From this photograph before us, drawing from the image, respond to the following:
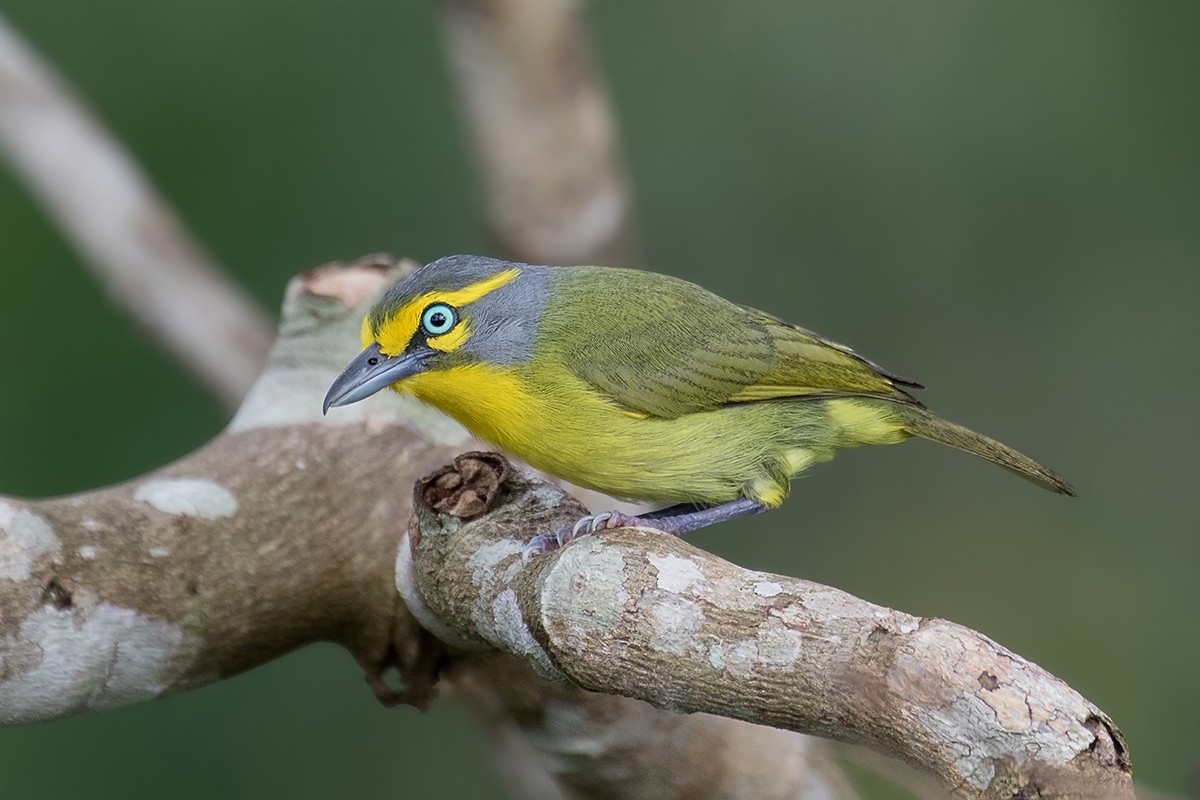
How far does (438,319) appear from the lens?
3471mm

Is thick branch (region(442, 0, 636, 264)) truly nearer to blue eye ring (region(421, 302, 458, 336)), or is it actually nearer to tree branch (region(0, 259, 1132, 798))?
tree branch (region(0, 259, 1132, 798))

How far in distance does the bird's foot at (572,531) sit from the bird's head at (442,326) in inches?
25.3

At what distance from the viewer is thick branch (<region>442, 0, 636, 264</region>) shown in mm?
5000

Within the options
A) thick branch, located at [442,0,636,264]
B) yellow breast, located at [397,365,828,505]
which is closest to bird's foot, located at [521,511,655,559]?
yellow breast, located at [397,365,828,505]

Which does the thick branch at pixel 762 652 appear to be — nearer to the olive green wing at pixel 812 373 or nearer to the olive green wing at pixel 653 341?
the olive green wing at pixel 653 341

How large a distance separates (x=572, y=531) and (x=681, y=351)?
0.78m

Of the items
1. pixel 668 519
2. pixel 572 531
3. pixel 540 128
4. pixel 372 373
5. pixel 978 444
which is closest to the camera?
pixel 572 531

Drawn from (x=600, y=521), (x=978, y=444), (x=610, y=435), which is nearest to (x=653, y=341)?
(x=610, y=435)

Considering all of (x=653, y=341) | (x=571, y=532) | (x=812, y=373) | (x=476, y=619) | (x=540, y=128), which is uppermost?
(x=540, y=128)

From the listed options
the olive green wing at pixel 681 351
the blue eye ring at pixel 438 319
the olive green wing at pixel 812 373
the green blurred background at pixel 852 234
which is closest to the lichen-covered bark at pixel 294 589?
the blue eye ring at pixel 438 319

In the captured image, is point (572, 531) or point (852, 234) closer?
point (572, 531)

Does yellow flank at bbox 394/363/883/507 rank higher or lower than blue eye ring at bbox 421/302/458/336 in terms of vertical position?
lower

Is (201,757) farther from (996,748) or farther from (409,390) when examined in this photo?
(996,748)

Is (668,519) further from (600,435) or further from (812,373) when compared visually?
(812,373)
